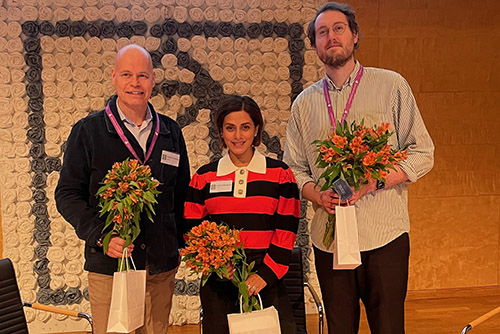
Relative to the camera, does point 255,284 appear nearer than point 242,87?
Yes

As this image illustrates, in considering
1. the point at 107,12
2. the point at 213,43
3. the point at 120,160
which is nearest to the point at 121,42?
the point at 107,12

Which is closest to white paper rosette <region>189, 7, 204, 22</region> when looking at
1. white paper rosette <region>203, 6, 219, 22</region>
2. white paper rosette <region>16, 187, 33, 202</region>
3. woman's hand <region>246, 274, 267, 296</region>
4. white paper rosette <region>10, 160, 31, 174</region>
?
white paper rosette <region>203, 6, 219, 22</region>

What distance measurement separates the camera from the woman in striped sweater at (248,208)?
276 cm

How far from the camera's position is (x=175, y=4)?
4.95 m

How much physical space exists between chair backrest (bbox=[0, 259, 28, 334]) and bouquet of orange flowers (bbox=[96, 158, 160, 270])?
2.95ft

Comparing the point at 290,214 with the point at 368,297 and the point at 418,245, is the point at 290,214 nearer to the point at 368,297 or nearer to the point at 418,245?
the point at 368,297

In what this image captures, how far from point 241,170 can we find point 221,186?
13 centimetres

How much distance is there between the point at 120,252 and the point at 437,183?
3.83 m

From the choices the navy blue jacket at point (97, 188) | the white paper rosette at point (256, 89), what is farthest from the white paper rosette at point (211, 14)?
the navy blue jacket at point (97, 188)

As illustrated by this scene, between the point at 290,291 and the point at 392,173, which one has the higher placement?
the point at 392,173

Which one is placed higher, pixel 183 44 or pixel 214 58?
pixel 183 44

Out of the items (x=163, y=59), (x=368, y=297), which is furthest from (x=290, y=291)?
(x=163, y=59)

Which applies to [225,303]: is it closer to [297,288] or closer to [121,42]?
[297,288]

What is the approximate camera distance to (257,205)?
2.78m
